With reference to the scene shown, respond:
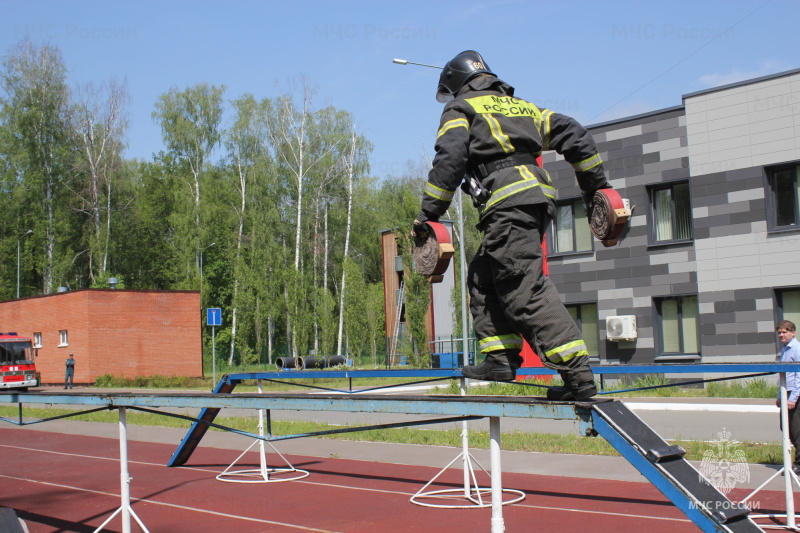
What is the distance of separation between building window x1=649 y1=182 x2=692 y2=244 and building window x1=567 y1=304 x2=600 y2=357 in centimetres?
323

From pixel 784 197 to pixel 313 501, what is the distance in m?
17.7

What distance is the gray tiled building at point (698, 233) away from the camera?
68.5 ft

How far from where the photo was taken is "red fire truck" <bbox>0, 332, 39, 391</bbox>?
35.3m

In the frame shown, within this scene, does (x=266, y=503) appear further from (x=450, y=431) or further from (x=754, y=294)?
(x=754, y=294)

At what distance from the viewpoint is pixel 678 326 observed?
23188 mm

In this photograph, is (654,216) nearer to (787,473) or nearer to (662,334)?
(662,334)

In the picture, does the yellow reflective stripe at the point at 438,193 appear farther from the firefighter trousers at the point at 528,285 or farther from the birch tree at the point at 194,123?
the birch tree at the point at 194,123

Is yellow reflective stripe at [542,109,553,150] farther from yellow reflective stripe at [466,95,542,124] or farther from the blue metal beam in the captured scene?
the blue metal beam

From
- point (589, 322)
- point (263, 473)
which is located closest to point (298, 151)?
point (589, 322)

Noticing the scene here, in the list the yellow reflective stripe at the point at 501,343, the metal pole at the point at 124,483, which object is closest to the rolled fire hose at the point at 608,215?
the yellow reflective stripe at the point at 501,343

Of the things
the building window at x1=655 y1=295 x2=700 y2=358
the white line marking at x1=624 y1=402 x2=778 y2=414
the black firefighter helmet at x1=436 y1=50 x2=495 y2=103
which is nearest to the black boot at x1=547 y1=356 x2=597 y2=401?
the black firefighter helmet at x1=436 y1=50 x2=495 y2=103

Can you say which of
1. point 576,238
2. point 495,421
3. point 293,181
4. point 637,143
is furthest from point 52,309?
point 495,421

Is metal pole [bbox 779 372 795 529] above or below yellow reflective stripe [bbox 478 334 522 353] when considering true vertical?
below

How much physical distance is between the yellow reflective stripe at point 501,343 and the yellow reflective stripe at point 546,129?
3.85ft
